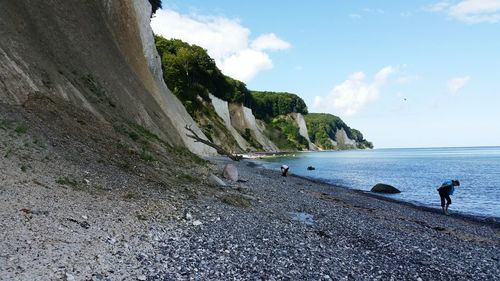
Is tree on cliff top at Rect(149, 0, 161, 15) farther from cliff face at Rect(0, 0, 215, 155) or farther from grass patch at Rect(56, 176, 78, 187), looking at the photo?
grass patch at Rect(56, 176, 78, 187)

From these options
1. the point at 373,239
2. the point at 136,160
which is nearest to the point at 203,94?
the point at 136,160

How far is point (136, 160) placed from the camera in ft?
64.2

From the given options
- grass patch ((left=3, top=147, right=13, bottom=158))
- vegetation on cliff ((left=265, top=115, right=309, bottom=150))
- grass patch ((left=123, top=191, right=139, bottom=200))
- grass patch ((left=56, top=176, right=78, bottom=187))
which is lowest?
grass patch ((left=123, top=191, right=139, bottom=200))

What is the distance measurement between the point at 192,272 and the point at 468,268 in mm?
8117

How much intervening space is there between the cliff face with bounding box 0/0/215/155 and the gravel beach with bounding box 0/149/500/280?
A: 9.31m

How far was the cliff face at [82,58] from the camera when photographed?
20984mm

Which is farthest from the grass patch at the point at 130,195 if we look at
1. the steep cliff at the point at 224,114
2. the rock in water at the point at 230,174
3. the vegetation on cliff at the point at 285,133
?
the vegetation on cliff at the point at 285,133

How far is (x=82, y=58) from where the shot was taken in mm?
29453

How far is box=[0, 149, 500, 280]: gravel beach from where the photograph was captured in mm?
8328

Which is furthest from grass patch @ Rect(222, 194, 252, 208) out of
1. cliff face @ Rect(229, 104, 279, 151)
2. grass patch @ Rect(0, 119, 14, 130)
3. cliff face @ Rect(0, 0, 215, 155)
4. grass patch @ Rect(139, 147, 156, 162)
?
cliff face @ Rect(229, 104, 279, 151)

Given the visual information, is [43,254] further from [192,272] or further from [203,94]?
[203,94]

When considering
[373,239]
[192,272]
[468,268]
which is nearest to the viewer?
[192,272]

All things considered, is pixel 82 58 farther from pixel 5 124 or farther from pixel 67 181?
pixel 67 181

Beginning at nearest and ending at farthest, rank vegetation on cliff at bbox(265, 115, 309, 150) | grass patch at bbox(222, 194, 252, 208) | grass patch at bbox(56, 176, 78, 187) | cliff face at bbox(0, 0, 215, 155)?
grass patch at bbox(56, 176, 78, 187), grass patch at bbox(222, 194, 252, 208), cliff face at bbox(0, 0, 215, 155), vegetation on cliff at bbox(265, 115, 309, 150)
